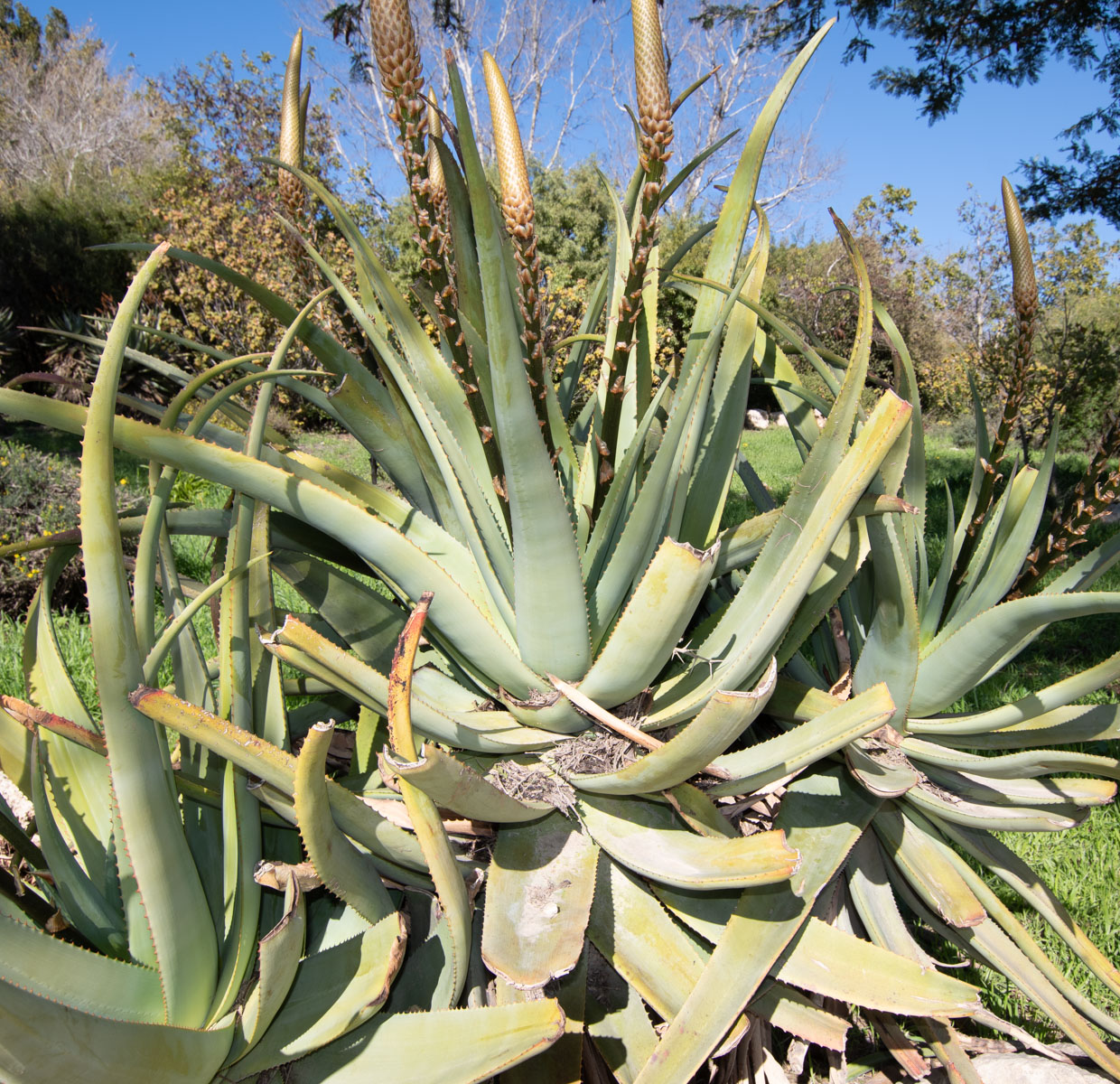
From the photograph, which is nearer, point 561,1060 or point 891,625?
point 561,1060

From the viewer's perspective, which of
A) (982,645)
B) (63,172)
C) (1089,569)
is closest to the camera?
(982,645)

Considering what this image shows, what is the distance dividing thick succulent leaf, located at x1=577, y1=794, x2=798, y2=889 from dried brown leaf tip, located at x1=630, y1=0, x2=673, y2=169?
0.94 m

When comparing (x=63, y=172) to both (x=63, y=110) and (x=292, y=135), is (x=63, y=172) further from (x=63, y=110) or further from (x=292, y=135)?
(x=292, y=135)

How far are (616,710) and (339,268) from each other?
11141mm

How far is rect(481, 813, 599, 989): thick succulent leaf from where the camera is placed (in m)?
1.01

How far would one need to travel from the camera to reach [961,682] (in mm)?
1384

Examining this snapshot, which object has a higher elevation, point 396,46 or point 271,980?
point 396,46

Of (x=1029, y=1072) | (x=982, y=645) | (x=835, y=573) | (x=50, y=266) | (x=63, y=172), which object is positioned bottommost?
(x=1029, y=1072)

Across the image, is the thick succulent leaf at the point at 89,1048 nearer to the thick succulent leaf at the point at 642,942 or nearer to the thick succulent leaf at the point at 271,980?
the thick succulent leaf at the point at 271,980

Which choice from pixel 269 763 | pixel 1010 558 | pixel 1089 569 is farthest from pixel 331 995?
pixel 1089 569

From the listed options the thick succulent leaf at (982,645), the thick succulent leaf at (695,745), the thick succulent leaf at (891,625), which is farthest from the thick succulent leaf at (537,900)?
the thick succulent leaf at (982,645)

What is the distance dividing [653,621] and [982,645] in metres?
0.64

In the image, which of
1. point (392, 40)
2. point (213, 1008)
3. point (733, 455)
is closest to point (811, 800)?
point (733, 455)

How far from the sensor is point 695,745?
3.27ft
